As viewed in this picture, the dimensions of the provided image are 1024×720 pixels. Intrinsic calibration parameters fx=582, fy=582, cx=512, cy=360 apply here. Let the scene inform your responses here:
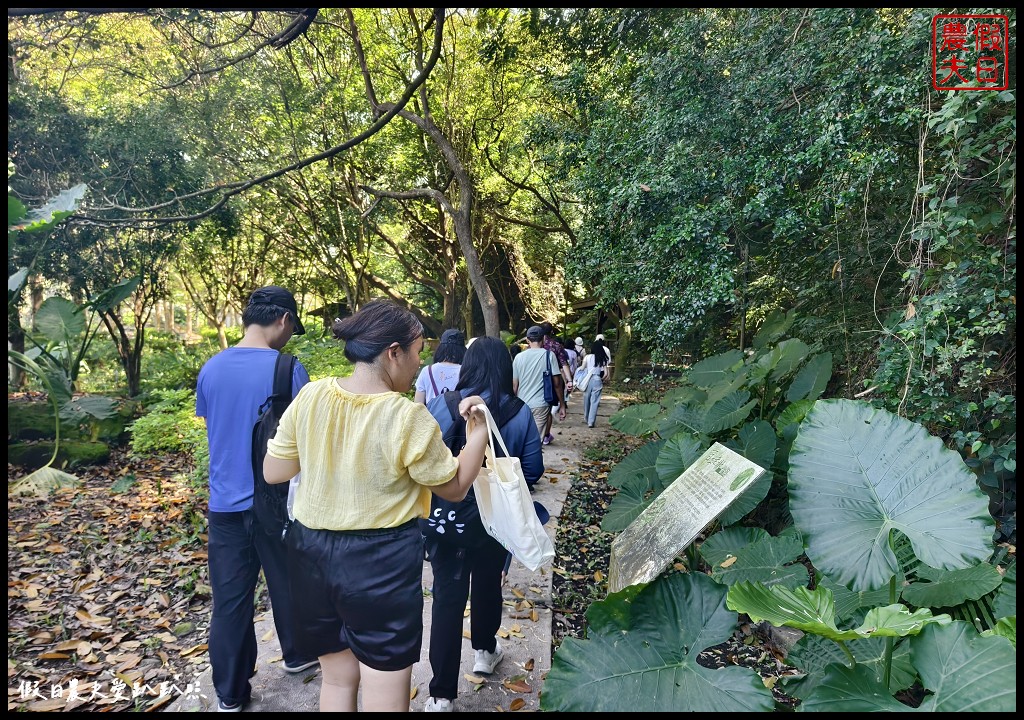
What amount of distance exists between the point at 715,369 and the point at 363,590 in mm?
4328

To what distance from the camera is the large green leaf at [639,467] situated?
14.5 ft

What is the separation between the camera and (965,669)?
1.67m

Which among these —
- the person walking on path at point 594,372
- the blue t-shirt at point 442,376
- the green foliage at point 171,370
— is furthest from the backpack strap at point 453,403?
the green foliage at point 171,370

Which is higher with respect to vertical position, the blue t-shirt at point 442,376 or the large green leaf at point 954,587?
the blue t-shirt at point 442,376

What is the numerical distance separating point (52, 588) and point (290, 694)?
2586 millimetres

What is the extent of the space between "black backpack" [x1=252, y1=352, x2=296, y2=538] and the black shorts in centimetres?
49

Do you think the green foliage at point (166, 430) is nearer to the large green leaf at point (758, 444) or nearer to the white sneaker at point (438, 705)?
the white sneaker at point (438, 705)

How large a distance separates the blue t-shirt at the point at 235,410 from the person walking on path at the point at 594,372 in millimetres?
6634

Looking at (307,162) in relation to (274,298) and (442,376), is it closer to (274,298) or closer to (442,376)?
(442,376)

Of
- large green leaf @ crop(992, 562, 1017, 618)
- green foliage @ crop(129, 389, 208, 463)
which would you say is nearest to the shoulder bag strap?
large green leaf @ crop(992, 562, 1017, 618)

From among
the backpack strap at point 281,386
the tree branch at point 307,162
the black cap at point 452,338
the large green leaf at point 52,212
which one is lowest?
the backpack strap at point 281,386

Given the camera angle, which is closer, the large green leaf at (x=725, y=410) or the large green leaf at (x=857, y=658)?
the large green leaf at (x=857, y=658)

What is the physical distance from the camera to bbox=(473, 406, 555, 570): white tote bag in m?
2.13

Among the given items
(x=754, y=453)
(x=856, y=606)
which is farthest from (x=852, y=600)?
(x=754, y=453)
